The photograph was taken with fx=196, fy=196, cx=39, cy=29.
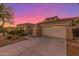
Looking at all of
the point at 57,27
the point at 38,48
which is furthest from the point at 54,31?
the point at 38,48

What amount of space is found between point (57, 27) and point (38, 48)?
1.12 ft

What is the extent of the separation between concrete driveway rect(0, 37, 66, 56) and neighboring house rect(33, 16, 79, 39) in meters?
0.07

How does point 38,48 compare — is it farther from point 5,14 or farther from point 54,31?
point 5,14

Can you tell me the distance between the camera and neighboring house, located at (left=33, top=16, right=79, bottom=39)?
7.71 feet

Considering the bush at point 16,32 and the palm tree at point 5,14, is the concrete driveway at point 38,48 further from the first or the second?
the palm tree at point 5,14

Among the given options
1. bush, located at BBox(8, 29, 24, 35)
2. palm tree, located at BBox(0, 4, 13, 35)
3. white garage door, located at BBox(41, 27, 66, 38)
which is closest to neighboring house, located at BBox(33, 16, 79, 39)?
white garage door, located at BBox(41, 27, 66, 38)

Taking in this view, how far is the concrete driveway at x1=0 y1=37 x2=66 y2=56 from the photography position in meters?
2.33

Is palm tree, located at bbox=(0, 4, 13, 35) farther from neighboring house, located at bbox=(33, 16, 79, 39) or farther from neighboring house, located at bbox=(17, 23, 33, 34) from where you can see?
neighboring house, located at bbox=(33, 16, 79, 39)

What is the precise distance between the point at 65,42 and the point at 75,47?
13 cm

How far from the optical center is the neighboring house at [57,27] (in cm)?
235

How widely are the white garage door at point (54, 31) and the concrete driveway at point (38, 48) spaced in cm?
5

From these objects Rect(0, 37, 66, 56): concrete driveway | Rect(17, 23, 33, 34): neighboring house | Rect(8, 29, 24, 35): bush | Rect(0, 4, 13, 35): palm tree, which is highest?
Rect(0, 4, 13, 35): palm tree

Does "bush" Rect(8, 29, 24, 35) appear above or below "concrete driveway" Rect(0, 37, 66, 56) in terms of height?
above

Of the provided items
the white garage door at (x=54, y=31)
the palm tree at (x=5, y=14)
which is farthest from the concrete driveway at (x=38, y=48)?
the palm tree at (x=5, y=14)
